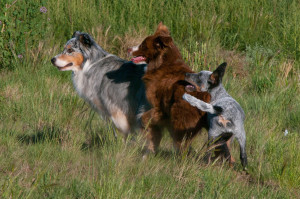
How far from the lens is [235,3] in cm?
977

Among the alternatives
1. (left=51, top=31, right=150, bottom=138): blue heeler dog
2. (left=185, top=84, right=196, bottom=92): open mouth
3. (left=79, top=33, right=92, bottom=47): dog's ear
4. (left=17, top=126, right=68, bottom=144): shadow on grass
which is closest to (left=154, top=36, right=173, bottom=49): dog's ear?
(left=51, top=31, right=150, bottom=138): blue heeler dog

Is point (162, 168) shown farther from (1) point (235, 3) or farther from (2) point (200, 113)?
(1) point (235, 3)

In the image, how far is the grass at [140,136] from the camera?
445 centimetres

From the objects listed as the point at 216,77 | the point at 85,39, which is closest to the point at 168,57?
the point at 216,77

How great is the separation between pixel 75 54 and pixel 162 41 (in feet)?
4.53

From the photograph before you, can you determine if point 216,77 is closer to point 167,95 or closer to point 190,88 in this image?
point 190,88

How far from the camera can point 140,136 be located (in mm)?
4945

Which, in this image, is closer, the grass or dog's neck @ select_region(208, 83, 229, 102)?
the grass

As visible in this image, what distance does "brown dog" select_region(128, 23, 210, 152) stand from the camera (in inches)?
193

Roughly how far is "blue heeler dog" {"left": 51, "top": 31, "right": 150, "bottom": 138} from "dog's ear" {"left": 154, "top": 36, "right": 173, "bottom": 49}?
2.04 feet

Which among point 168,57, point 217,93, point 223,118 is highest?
point 168,57

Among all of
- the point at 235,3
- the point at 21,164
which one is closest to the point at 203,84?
the point at 21,164

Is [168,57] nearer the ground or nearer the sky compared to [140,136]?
nearer the sky

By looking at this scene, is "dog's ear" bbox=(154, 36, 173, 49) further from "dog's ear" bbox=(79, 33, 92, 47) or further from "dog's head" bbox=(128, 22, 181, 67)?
"dog's ear" bbox=(79, 33, 92, 47)
